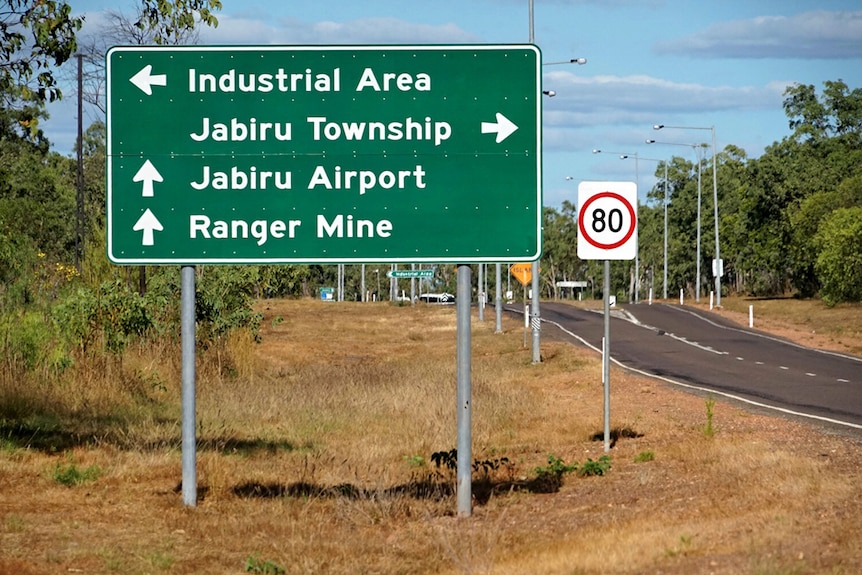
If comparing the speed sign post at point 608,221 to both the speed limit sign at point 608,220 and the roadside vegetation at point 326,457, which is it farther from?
the roadside vegetation at point 326,457

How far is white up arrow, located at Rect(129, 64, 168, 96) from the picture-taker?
11.3 m

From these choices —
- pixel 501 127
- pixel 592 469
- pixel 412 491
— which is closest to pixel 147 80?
pixel 501 127

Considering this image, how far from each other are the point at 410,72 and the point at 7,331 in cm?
1018

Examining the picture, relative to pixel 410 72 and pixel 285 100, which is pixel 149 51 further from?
pixel 410 72

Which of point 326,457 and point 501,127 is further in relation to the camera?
point 326,457

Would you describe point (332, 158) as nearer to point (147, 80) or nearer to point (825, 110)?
point (147, 80)

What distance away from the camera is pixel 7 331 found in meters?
19.0

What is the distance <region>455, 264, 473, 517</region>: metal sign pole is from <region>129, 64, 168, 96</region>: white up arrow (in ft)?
10.1

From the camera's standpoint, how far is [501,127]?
1109 cm

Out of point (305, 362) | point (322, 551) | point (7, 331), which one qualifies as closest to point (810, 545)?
point (322, 551)

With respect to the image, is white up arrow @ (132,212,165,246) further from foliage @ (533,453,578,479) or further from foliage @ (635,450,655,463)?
foliage @ (635,450,655,463)

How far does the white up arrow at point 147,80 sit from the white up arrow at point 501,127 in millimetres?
2804

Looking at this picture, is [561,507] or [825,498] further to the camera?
[561,507]

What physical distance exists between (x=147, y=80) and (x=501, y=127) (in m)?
3.08
